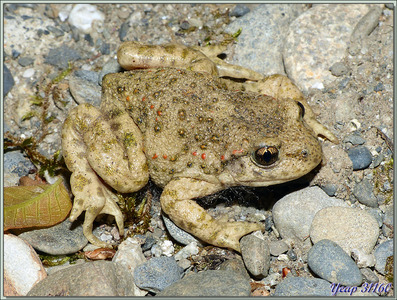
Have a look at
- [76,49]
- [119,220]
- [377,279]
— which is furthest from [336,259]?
[76,49]

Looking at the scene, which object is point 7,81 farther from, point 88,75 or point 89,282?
point 89,282

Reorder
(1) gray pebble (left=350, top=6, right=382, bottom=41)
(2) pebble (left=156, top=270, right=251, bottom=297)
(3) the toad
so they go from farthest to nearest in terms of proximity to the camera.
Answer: (1) gray pebble (left=350, top=6, right=382, bottom=41)
(3) the toad
(2) pebble (left=156, top=270, right=251, bottom=297)

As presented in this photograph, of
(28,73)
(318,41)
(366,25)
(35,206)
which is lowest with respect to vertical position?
(35,206)

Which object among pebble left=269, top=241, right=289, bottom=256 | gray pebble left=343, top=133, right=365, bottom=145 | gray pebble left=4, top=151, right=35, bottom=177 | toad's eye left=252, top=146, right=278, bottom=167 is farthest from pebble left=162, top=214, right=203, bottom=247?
gray pebble left=4, top=151, right=35, bottom=177

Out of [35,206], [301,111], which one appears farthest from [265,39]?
[35,206]

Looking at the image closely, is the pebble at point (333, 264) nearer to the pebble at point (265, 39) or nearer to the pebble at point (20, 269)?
the pebble at point (265, 39)

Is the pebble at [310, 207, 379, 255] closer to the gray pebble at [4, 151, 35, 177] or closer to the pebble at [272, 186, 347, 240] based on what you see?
the pebble at [272, 186, 347, 240]

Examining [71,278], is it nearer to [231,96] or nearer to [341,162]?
[231,96]
